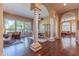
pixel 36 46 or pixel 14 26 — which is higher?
pixel 14 26

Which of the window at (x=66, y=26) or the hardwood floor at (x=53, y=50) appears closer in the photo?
the hardwood floor at (x=53, y=50)

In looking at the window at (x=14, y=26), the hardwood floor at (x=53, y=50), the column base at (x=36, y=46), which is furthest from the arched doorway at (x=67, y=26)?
the window at (x=14, y=26)

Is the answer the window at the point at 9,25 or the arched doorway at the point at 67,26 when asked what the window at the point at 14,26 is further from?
the arched doorway at the point at 67,26

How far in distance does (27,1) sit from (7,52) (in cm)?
115

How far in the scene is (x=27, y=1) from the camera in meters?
2.63

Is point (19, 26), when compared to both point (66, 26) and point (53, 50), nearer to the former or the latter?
point (53, 50)

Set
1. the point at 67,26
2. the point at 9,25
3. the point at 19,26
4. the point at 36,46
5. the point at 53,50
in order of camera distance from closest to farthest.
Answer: the point at 9,25
the point at 19,26
the point at 53,50
the point at 67,26
the point at 36,46

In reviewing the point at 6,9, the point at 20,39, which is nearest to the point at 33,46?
the point at 20,39

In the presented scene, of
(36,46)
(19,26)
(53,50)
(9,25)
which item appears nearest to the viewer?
(9,25)

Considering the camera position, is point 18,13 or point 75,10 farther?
point 75,10

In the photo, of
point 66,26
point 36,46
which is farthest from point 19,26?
point 66,26

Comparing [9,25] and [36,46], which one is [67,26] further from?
[9,25]

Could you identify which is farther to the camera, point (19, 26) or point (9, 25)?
point (19, 26)

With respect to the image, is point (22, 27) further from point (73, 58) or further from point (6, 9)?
point (73, 58)
